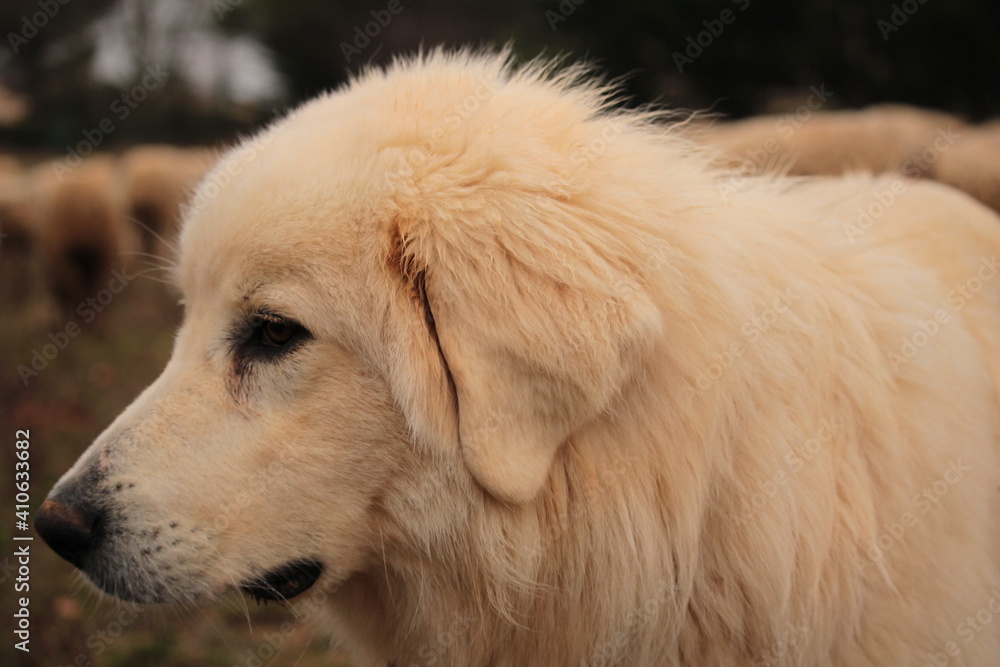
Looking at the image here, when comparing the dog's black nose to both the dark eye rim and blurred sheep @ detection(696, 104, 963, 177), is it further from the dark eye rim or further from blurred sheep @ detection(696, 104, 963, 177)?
blurred sheep @ detection(696, 104, 963, 177)

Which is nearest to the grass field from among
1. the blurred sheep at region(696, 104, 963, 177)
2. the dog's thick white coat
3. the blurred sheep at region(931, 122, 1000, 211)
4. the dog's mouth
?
the dog's mouth

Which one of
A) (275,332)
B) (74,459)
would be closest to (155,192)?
(74,459)

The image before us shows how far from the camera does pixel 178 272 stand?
2562mm

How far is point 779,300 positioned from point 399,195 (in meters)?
1.10

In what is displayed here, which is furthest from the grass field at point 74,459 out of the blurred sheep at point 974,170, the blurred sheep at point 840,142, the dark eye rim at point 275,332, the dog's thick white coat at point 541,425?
the blurred sheep at point 840,142

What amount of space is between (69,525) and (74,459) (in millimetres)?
4917

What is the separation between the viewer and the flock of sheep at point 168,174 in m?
5.32

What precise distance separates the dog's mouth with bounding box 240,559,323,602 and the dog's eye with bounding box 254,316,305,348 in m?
0.60

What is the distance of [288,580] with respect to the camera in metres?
2.23

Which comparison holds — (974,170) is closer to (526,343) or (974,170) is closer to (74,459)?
(526,343)

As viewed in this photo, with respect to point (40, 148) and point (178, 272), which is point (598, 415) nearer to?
point (178, 272)

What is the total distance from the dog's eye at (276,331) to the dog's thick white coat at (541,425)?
5 centimetres

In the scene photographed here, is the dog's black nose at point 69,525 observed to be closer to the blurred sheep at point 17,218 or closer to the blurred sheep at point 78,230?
the blurred sheep at point 78,230

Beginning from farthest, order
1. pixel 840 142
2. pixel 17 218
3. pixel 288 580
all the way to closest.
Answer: pixel 17 218 < pixel 840 142 < pixel 288 580
